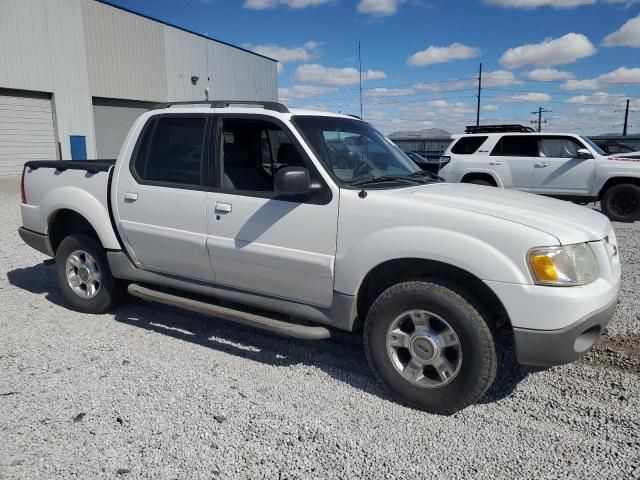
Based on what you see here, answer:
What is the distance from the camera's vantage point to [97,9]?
82.8ft

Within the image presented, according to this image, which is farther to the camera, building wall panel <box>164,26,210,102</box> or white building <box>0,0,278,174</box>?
building wall panel <box>164,26,210,102</box>

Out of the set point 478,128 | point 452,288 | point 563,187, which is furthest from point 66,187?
point 478,128

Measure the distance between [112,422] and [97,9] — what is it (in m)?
27.2

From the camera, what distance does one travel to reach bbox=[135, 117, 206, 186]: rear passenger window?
417cm

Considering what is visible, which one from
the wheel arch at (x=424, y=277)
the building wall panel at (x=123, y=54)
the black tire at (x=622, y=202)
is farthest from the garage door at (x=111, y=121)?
the wheel arch at (x=424, y=277)

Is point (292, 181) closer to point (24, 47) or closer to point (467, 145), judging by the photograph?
point (467, 145)

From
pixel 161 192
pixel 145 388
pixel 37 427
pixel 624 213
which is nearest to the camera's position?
pixel 37 427

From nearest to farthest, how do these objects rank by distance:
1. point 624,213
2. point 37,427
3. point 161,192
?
point 37,427
point 161,192
point 624,213

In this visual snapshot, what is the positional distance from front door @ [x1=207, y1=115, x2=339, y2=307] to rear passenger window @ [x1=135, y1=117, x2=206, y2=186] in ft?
0.76

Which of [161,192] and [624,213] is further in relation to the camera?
[624,213]

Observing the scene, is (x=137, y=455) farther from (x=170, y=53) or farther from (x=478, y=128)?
(x=170, y=53)

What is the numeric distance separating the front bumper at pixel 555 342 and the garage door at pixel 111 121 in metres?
26.3

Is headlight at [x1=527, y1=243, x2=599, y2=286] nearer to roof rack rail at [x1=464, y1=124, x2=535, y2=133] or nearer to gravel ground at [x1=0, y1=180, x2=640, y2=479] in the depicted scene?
gravel ground at [x1=0, y1=180, x2=640, y2=479]

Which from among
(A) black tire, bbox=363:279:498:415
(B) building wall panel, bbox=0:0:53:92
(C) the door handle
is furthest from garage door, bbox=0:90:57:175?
(A) black tire, bbox=363:279:498:415
